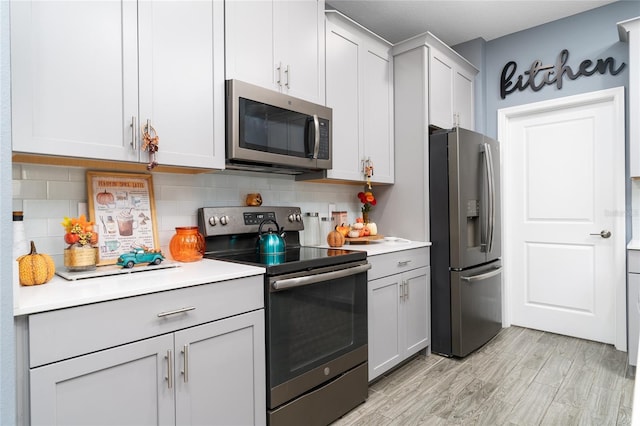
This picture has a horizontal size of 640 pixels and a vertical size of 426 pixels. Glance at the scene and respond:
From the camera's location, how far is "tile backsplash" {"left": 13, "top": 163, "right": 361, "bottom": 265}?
5.23 ft

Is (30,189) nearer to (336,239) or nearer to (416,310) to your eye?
(336,239)

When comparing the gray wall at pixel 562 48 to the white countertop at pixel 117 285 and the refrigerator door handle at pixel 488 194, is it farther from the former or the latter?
the white countertop at pixel 117 285

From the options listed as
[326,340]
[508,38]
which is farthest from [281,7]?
[508,38]

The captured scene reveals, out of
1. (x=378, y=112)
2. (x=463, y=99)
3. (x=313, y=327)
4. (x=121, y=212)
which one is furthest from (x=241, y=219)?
(x=463, y=99)

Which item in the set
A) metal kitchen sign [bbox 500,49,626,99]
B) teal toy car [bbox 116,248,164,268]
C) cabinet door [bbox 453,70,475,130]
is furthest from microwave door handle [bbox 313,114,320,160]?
metal kitchen sign [bbox 500,49,626,99]

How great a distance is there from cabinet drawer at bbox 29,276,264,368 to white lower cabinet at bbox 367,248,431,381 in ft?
3.35

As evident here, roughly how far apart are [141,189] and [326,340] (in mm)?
1239

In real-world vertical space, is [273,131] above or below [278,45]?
below

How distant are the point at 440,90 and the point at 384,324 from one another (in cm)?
197

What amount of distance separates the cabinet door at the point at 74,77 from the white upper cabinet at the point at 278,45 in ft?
1.72

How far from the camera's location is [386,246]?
2.69 metres

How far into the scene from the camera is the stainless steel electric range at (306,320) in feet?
5.65

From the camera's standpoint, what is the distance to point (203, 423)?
1.48 m

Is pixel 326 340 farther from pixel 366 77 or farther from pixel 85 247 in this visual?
pixel 366 77
